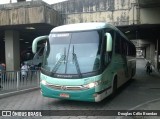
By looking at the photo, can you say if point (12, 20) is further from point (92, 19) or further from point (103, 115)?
point (103, 115)

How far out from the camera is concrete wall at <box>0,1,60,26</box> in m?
19.2

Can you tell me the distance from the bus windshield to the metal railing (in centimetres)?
370

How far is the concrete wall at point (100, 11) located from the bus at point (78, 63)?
11711mm

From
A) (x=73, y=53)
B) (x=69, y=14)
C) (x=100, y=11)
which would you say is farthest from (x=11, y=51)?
(x=73, y=53)

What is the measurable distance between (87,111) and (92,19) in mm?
14692

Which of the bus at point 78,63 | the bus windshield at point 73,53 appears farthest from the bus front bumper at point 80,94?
the bus windshield at point 73,53

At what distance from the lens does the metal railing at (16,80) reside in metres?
13.8

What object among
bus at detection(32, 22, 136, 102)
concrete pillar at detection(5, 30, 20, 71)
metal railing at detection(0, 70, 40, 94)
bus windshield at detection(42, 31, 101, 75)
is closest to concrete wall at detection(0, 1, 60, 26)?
concrete pillar at detection(5, 30, 20, 71)

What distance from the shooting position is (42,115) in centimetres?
899

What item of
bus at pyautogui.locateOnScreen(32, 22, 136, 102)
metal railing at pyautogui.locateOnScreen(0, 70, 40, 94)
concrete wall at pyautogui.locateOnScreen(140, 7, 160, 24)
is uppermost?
concrete wall at pyautogui.locateOnScreen(140, 7, 160, 24)

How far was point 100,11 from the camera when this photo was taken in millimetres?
23219

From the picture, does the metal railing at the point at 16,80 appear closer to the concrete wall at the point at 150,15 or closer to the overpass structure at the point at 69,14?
the overpass structure at the point at 69,14

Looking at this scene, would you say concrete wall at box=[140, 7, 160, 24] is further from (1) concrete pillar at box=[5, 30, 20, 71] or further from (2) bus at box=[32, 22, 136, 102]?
(2) bus at box=[32, 22, 136, 102]

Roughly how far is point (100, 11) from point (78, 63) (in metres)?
13.6
